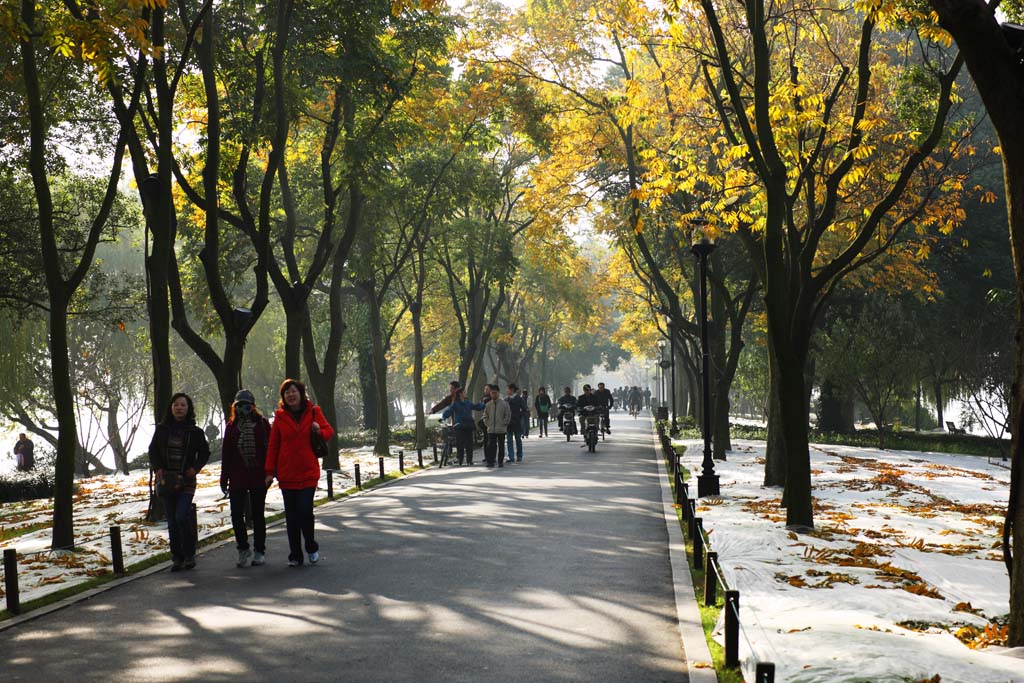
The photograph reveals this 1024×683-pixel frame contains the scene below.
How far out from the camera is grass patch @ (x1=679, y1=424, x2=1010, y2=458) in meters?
32.3

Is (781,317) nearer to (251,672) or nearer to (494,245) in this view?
(251,672)

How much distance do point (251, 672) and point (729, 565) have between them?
499cm

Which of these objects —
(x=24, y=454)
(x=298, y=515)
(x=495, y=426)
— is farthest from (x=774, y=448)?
(x=24, y=454)

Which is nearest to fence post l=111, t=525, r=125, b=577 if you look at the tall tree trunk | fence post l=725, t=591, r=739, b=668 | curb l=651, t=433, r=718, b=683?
curb l=651, t=433, r=718, b=683

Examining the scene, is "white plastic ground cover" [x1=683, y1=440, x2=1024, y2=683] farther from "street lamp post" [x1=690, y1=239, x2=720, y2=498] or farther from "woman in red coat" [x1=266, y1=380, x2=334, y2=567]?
"woman in red coat" [x1=266, y1=380, x2=334, y2=567]

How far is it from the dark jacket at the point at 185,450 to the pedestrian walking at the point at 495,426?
14386 mm

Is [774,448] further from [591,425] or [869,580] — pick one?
[591,425]

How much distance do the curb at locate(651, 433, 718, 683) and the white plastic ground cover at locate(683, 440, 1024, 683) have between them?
249 millimetres

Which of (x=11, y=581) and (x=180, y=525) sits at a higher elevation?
(x=180, y=525)

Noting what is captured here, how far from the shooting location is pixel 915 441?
3512cm

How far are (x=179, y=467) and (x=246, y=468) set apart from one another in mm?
652

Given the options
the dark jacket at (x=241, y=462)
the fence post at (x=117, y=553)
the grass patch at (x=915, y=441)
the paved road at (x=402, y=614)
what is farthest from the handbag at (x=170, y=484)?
the grass patch at (x=915, y=441)

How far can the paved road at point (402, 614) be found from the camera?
6.79m

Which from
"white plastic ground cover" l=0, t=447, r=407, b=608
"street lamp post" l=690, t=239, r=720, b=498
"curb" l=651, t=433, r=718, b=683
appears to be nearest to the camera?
"curb" l=651, t=433, r=718, b=683
